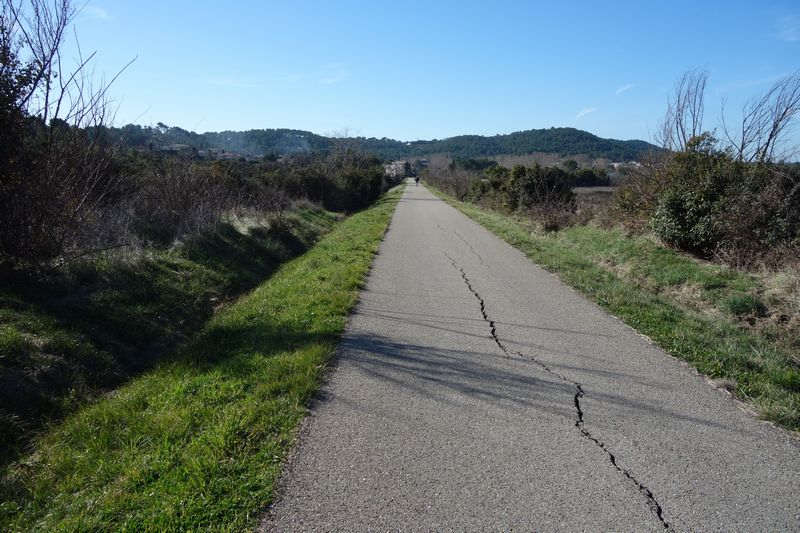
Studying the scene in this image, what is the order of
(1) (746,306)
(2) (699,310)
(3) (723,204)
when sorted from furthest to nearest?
1. (3) (723,204)
2. (2) (699,310)
3. (1) (746,306)

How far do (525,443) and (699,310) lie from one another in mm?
6430

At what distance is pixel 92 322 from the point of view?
6535 millimetres

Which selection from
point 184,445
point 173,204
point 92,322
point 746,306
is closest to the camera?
point 184,445

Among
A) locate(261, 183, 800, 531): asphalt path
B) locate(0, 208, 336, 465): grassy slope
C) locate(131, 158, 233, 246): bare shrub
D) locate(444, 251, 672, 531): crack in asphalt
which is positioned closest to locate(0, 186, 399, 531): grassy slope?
locate(261, 183, 800, 531): asphalt path

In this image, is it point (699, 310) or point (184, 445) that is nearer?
point (184, 445)

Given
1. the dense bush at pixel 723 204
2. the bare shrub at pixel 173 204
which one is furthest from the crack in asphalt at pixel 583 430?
the bare shrub at pixel 173 204

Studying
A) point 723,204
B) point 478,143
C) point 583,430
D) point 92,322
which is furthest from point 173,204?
point 478,143

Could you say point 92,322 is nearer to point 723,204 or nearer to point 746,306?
point 746,306

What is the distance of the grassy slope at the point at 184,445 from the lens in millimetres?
2916

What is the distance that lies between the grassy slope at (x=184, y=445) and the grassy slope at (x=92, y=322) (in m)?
0.43

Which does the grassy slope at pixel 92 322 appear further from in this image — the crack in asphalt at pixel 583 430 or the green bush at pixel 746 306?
the green bush at pixel 746 306

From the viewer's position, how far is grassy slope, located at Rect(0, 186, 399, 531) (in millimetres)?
2916

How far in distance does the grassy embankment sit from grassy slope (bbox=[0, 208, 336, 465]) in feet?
21.0

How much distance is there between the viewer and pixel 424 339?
19.7 feet
